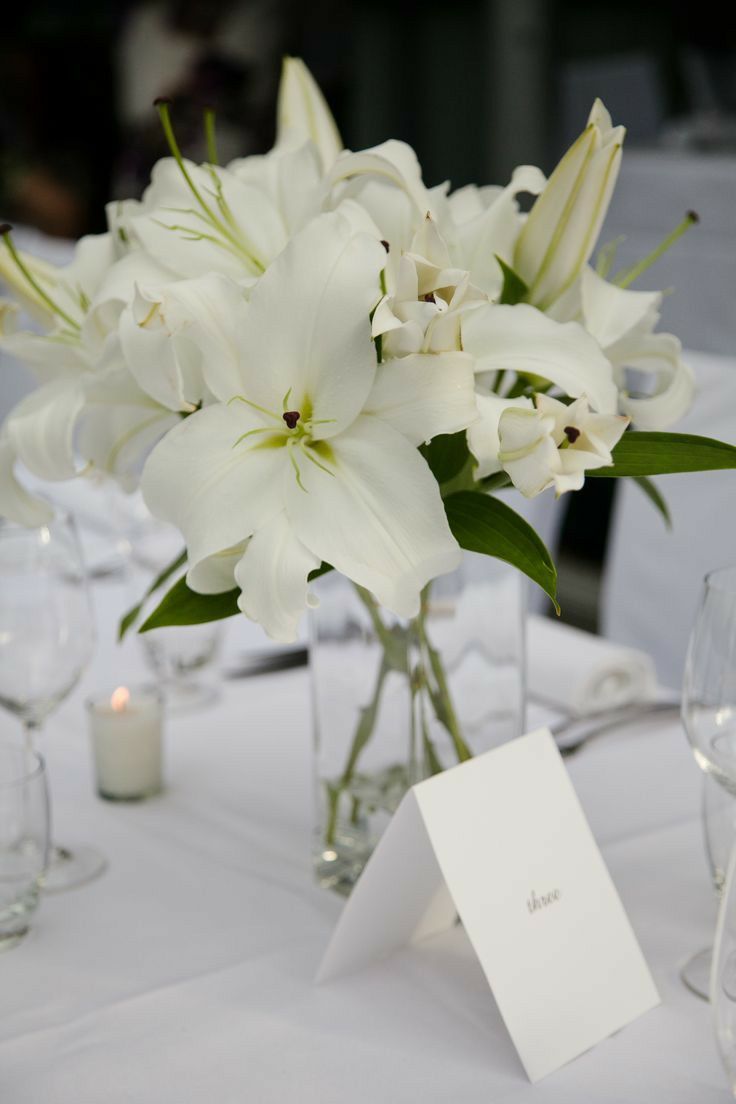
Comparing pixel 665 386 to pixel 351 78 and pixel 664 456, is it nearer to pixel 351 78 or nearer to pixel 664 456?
pixel 664 456

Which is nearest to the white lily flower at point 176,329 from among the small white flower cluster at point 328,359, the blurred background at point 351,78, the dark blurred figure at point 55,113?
the small white flower cluster at point 328,359

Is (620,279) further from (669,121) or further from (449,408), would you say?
(669,121)

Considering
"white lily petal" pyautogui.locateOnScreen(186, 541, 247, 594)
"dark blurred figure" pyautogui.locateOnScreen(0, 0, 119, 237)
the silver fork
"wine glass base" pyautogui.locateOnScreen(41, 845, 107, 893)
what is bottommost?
"dark blurred figure" pyautogui.locateOnScreen(0, 0, 119, 237)

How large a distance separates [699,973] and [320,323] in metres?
0.45

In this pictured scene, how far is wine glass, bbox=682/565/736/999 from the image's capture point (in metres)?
0.77

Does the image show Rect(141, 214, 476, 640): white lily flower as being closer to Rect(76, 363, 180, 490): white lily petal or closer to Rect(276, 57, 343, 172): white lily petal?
Rect(76, 363, 180, 490): white lily petal

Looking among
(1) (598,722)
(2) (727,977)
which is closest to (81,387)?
(2) (727,977)

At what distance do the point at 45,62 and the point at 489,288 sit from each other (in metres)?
6.86

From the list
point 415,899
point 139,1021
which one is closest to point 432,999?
point 415,899

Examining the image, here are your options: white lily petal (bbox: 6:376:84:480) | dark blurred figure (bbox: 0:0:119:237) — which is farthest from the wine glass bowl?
dark blurred figure (bbox: 0:0:119:237)

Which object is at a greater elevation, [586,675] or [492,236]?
[492,236]

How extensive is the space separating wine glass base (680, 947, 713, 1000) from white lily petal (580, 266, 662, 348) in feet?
1.24

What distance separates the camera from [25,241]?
3230 mm

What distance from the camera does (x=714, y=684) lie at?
78 centimetres
